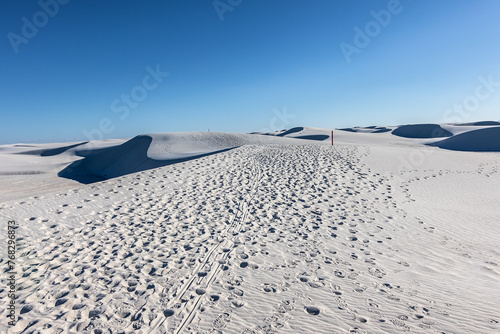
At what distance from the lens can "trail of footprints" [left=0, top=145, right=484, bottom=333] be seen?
4008 millimetres

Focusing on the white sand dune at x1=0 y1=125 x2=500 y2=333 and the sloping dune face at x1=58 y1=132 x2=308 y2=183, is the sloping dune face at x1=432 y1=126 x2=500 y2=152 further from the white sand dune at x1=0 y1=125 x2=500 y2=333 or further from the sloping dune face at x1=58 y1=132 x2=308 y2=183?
the white sand dune at x1=0 y1=125 x2=500 y2=333

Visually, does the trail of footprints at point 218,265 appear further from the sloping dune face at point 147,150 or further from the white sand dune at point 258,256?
the sloping dune face at point 147,150

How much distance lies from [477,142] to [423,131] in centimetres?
2829

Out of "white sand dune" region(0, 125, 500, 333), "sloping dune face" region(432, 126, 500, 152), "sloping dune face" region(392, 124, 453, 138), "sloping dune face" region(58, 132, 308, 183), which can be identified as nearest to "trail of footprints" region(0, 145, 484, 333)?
"white sand dune" region(0, 125, 500, 333)

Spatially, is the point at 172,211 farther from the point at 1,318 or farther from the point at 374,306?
the point at 374,306

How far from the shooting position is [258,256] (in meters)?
5.90

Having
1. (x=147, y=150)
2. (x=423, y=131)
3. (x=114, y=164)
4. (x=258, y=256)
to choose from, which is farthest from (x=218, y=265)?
(x=423, y=131)

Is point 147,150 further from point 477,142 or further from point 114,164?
point 477,142

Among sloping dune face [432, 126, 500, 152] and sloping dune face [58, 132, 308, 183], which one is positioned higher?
sloping dune face [58, 132, 308, 183]

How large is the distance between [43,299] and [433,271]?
278 inches

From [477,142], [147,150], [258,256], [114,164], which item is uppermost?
[147,150]

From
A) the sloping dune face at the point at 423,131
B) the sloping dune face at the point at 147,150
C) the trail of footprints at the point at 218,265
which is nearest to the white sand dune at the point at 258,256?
the trail of footprints at the point at 218,265

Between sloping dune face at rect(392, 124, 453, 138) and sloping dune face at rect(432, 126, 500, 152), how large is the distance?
2092cm

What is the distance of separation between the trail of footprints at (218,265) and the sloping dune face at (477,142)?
28.1 metres
